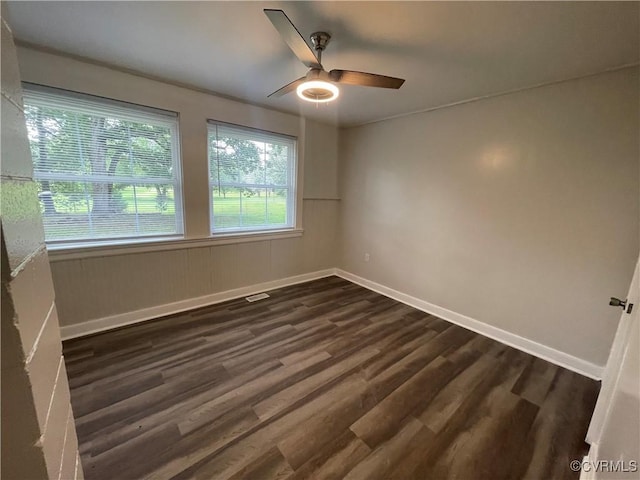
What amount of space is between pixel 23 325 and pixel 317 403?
1688mm

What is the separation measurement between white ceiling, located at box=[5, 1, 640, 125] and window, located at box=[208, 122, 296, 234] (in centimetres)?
77

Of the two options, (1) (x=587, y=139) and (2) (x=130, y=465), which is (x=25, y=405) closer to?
(2) (x=130, y=465)

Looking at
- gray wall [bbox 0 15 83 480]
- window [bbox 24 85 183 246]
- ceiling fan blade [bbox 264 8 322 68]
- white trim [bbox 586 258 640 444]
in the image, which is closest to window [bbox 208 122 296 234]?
window [bbox 24 85 183 246]

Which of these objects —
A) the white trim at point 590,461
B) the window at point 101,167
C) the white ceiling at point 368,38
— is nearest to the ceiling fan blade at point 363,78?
the white ceiling at point 368,38

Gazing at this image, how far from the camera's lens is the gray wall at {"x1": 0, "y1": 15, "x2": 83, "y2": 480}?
0.39 m

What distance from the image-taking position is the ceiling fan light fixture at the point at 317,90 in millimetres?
1698

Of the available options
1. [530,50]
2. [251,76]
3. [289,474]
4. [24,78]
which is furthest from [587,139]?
[24,78]

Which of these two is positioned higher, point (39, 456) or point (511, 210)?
point (511, 210)

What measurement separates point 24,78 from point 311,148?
2.74m

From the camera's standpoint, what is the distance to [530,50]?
1.74 metres

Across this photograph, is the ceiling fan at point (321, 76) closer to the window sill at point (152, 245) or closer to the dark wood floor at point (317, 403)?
the window sill at point (152, 245)

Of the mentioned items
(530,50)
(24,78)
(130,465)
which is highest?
(530,50)

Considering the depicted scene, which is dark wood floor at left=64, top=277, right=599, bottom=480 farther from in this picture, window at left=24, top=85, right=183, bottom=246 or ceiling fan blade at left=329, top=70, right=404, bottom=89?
→ ceiling fan blade at left=329, top=70, right=404, bottom=89

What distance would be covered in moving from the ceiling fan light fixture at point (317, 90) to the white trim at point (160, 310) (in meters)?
2.42
